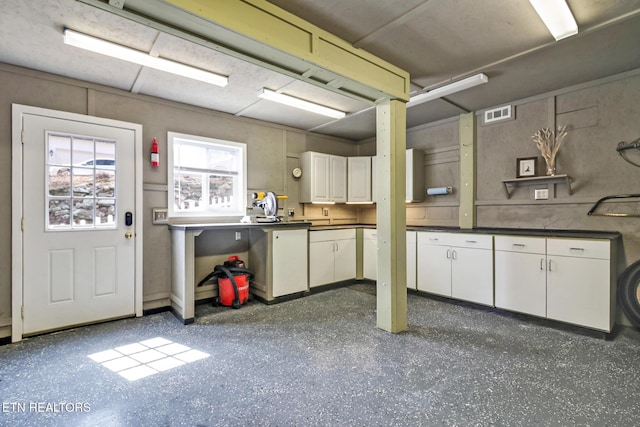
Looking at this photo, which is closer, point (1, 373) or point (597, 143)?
point (1, 373)

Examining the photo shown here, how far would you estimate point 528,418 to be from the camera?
1.76 m

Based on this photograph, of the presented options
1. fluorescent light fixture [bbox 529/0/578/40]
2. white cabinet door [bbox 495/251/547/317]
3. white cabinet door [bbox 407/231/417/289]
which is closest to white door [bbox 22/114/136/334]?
white cabinet door [bbox 407/231/417/289]

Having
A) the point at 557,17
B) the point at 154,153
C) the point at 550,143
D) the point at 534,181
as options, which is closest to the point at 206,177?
the point at 154,153

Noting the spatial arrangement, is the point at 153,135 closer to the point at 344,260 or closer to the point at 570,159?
the point at 344,260

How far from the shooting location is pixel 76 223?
3.22 meters

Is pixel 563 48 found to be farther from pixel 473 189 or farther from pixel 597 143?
pixel 473 189

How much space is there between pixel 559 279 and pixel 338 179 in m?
3.38

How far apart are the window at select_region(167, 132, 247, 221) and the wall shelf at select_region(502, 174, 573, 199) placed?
361 cm

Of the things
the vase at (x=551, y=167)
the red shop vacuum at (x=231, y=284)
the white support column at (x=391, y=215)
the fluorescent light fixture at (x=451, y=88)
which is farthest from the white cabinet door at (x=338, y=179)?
the vase at (x=551, y=167)

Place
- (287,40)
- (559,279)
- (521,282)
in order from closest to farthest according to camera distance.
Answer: (287,40) < (559,279) < (521,282)

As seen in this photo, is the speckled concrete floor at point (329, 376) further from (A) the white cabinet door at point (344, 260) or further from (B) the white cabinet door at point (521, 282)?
(A) the white cabinet door at point (344, 260)

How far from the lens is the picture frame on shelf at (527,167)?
376 centimetres

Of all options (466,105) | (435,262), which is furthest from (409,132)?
(435,262)

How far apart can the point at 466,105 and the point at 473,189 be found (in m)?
1.15
